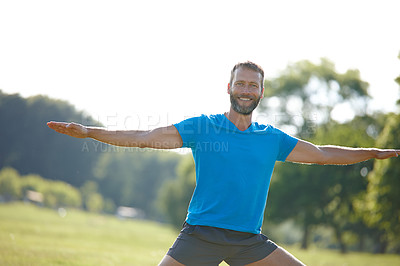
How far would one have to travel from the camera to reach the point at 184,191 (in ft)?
178

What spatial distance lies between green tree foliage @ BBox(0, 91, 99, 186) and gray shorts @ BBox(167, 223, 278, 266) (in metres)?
12.2

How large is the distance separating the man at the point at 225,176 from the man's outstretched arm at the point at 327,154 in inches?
15.2

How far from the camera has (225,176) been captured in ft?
13.8

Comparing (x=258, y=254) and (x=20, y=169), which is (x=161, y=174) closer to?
(x=20, y=169)

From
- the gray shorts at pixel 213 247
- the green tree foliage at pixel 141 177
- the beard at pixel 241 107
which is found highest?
the beard at pixel 241 107

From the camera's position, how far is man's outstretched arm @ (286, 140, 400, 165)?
15.6 ft

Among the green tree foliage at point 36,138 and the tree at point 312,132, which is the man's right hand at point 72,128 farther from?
the tree at point 312,132

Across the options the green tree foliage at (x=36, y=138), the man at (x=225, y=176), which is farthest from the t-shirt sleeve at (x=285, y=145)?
the green tree foliage at (x=36, y=138)

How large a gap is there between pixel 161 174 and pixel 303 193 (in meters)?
63.3

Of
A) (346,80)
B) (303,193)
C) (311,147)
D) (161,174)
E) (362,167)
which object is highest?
(346,80)

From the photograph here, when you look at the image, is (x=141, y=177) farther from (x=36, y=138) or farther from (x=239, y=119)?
(x=239, y=119)

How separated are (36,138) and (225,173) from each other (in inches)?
708

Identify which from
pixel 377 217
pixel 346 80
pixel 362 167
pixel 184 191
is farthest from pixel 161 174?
pixel 377 217

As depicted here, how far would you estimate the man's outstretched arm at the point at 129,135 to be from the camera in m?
4.02
